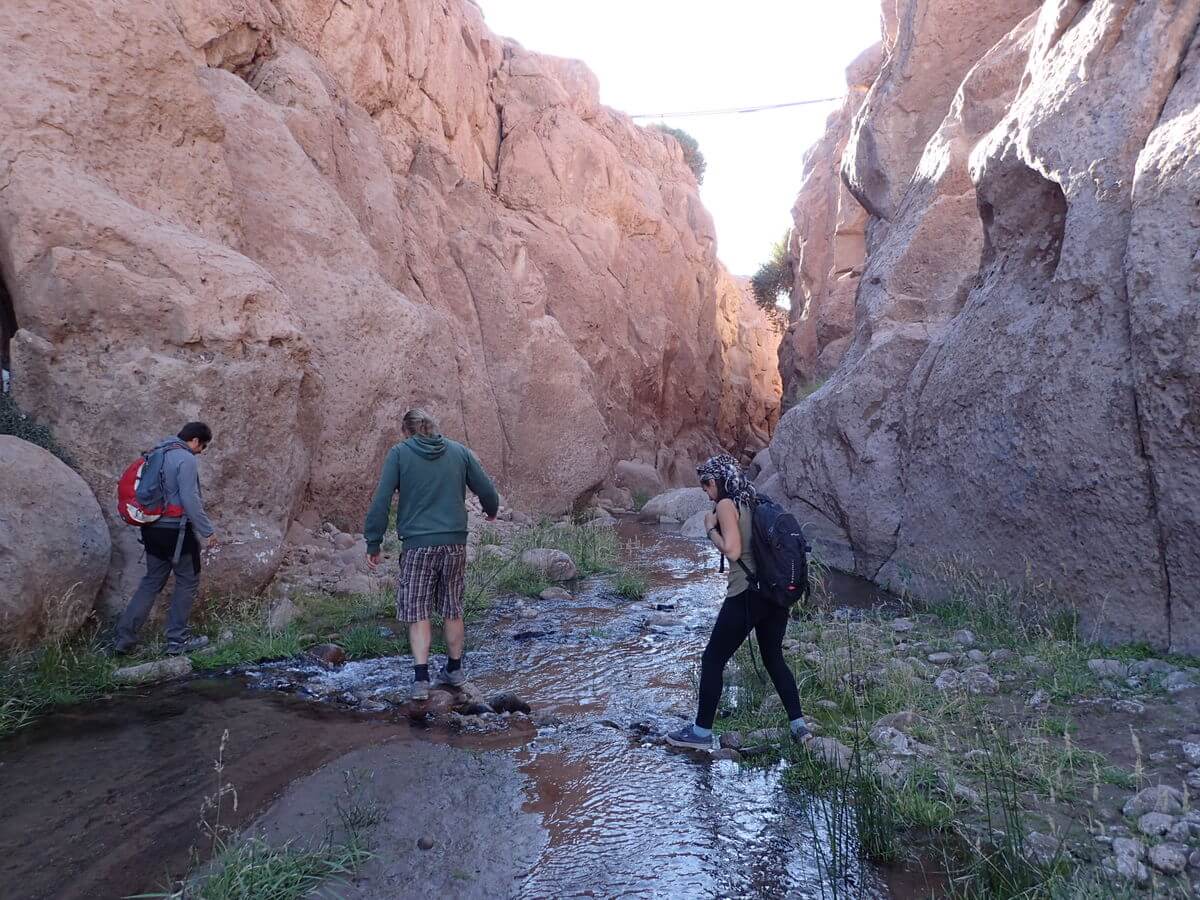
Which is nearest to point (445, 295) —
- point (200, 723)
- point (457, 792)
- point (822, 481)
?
point (822, 481)

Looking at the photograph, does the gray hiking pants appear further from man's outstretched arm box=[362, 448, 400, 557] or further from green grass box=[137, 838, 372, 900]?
green grass box=[137, 838, 372, 900]

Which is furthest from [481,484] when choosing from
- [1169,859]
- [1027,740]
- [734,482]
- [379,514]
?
[1169,859]

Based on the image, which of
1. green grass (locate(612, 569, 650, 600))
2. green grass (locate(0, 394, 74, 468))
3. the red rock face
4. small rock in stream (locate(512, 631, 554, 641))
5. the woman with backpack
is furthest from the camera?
green grass (locate(612, 569, 650, 600))

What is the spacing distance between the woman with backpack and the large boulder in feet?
13.3

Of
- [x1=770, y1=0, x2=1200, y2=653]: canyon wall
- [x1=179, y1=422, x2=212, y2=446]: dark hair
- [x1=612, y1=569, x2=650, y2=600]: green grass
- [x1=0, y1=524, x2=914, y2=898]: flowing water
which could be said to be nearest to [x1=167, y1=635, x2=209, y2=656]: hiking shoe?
[x1=0, y1=524, x2=914, y2=898]: flowing water

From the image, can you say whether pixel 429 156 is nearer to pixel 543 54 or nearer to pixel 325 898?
pixel 543 54

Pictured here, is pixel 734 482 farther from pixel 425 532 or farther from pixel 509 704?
pixel 425 532

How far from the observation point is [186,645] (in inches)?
238

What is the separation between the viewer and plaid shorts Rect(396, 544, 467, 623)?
5.41m

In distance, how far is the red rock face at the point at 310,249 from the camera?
23.0 feet

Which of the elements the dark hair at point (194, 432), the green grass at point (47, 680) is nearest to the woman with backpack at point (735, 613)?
the green grass at point (47, 680)

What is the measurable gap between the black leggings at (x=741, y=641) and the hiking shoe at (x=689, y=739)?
0.07m

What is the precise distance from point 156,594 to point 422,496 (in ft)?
7.39

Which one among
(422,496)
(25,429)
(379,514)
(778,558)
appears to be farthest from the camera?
(25,429)
